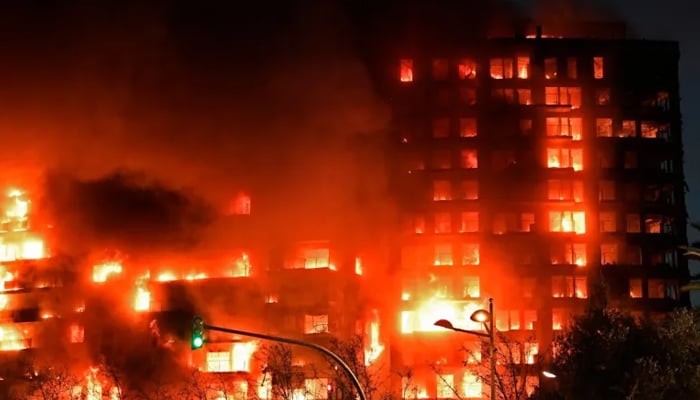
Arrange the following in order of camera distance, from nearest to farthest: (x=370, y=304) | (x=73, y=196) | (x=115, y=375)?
(x=115, y=375) < (x=370, y=304) < (x=73, y=196)

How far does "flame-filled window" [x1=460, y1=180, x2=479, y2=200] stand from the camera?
96562 mm

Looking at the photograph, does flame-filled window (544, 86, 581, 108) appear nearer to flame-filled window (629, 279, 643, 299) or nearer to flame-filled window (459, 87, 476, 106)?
flame-filled window (459, 87, 476, 106)

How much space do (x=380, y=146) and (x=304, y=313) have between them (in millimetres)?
17884

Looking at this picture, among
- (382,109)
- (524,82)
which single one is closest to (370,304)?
(382,109)

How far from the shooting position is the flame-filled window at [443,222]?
9625cm

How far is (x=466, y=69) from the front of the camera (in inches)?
3895

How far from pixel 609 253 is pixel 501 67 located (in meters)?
20.2

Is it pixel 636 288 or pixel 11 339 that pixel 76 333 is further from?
pixel 636 288

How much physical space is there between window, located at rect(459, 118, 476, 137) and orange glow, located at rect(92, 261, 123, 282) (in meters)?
33.6

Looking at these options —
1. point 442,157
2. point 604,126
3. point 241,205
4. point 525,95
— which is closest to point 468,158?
point 442,157

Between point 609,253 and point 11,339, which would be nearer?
point 609,253

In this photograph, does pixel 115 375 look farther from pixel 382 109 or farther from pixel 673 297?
pixel 673 297

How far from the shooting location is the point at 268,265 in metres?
86.6

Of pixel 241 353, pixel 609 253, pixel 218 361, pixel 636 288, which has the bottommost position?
pixel 218 361
